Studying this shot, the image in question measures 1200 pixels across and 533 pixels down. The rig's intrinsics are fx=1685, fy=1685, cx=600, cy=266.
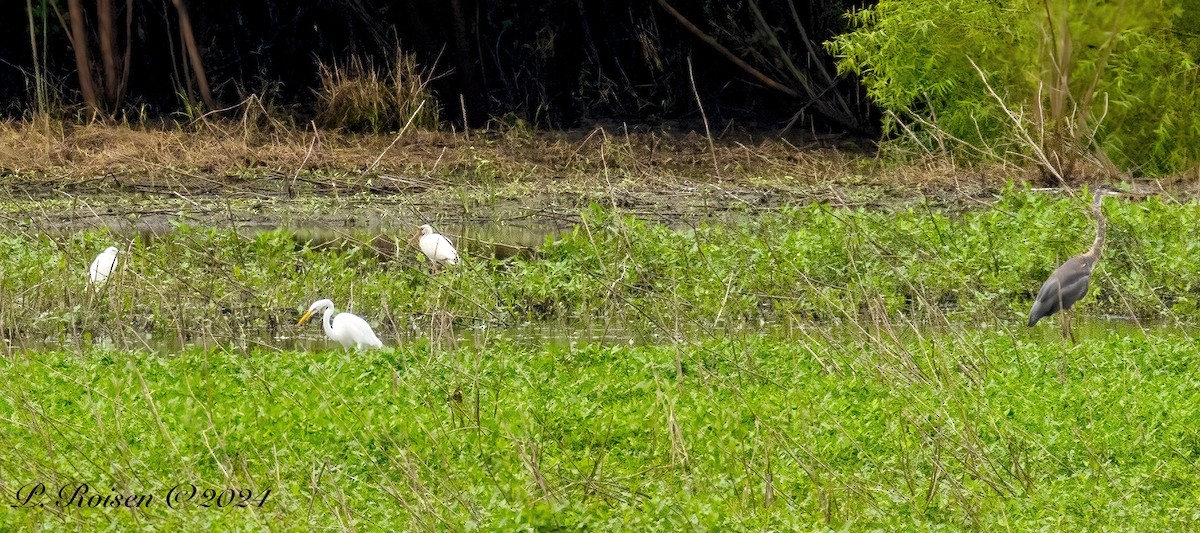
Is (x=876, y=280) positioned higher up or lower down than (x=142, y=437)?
lower down

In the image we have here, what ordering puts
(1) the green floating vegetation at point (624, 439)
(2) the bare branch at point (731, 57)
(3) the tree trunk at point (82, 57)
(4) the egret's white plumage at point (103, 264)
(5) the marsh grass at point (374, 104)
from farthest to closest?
1. (2) the bare branch at point (731, 57)
2. (3) the tree trunk at point (82, 57)
3. (5) the marsh grass at point (374, 104)
4. (4) the egret's white plumage at point (103, 264)
5. (1) the green floating vegetation at point (624, 439)

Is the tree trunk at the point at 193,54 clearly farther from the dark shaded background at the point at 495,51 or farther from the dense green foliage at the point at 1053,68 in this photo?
the dense green foliage at the point at 1053,68

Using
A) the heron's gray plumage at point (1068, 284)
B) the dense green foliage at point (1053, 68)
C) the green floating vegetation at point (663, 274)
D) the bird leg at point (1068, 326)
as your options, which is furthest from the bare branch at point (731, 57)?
the heron's gray plumage at point (1068, 284)

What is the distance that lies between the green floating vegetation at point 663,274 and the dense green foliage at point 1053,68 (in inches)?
157

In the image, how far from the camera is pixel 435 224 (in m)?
14.0

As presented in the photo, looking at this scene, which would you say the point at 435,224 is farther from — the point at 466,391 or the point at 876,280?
the point at 466,391

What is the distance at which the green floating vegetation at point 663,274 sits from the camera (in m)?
9.17

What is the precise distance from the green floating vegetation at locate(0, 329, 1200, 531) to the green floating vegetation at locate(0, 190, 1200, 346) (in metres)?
1.76

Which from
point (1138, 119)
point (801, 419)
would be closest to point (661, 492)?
point (801, 419)

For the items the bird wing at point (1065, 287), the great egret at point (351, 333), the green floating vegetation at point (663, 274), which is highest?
the bird wing at point (1065, 287)

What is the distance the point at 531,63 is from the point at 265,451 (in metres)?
17.8

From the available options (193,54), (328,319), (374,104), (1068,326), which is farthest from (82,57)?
(1068,326)

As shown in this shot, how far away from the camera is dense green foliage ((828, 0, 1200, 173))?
14844 millimetres

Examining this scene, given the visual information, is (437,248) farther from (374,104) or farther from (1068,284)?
(374,104)
